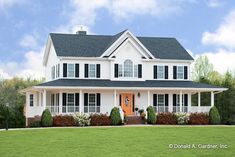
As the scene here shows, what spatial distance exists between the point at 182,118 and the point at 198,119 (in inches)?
62.5

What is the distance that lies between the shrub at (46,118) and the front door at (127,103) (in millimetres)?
7865

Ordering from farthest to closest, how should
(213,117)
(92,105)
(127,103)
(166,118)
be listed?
(127,103) < (92,105) < (213,117) < (166,118)

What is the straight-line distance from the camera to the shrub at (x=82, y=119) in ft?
129

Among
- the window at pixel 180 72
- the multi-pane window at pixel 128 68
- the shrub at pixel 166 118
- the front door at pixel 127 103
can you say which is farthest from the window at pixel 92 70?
the window at pixel 180 72

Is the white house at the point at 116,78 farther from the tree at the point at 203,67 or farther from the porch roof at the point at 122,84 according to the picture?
the tree at the point at 203,67

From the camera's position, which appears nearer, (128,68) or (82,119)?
(82,119)

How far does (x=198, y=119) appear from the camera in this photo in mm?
42531

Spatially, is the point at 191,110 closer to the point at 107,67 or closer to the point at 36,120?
the point at 107,67

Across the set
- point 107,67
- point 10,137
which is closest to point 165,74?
point 107,67

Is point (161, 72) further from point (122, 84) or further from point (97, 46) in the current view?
point (97, 46)

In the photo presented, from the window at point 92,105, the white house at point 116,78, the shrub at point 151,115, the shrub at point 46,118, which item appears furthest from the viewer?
the window at point 92,105

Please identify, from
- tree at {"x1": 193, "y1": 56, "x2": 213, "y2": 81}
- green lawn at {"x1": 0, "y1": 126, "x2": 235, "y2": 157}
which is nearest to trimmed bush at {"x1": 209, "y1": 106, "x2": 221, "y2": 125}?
green lawn at {"x1": 0, "y1": 126, "x2": 235, "y2": 157}

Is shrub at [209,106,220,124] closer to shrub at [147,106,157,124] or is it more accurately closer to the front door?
shrub at [147,106,157,124]

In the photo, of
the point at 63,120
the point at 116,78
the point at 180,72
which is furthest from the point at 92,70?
the point at 180,72
